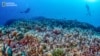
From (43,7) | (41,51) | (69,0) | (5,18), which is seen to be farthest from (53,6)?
(41,51)

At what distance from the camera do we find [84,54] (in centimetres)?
590

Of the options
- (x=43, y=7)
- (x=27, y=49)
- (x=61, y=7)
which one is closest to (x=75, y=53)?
(x=27, y=49)

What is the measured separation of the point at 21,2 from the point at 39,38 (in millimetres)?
9278

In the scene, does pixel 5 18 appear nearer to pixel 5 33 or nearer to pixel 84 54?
pixel 5 33

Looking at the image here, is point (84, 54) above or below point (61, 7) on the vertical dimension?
below

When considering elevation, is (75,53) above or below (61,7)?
Result: below

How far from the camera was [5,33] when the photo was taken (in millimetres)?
7602

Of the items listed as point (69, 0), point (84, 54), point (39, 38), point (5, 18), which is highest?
point (69, 0)

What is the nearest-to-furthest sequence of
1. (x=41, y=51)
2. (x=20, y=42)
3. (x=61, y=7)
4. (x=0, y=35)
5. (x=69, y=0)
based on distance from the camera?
(x=41, y=51), (x=20, y=42), (x=0, y=35), (x=61, y=7), (x=69, y=0)

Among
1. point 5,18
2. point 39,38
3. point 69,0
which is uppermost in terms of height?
point 69,0

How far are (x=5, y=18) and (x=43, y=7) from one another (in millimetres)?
12790

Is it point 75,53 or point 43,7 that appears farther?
point 43,7

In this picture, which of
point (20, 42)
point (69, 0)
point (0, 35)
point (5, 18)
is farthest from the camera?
point (69, 0)

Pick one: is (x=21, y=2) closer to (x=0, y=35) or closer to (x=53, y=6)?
(x=0, y=35)
